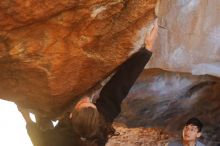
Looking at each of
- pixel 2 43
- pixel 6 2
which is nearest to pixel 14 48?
pixel 2 43

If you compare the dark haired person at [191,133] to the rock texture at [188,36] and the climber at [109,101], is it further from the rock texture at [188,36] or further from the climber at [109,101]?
the climber at [109,101]

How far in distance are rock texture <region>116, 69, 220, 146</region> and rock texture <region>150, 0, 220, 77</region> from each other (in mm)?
225

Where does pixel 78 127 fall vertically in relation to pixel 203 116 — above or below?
above

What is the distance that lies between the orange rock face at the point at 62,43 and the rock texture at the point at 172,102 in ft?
2.34

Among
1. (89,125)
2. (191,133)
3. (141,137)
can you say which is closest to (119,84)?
(89,125)

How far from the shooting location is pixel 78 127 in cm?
197

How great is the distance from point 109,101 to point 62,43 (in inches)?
16.0

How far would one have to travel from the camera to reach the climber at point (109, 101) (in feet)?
6.50

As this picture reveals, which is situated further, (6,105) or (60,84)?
(6,105)

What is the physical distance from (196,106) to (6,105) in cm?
148

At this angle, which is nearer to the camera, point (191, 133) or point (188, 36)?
point (188, 36)

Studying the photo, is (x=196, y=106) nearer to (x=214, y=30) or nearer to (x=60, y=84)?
(x=214, y=30)

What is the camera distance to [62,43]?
6.70 ft

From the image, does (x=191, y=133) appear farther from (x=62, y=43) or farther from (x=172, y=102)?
(x=62, y=43)
